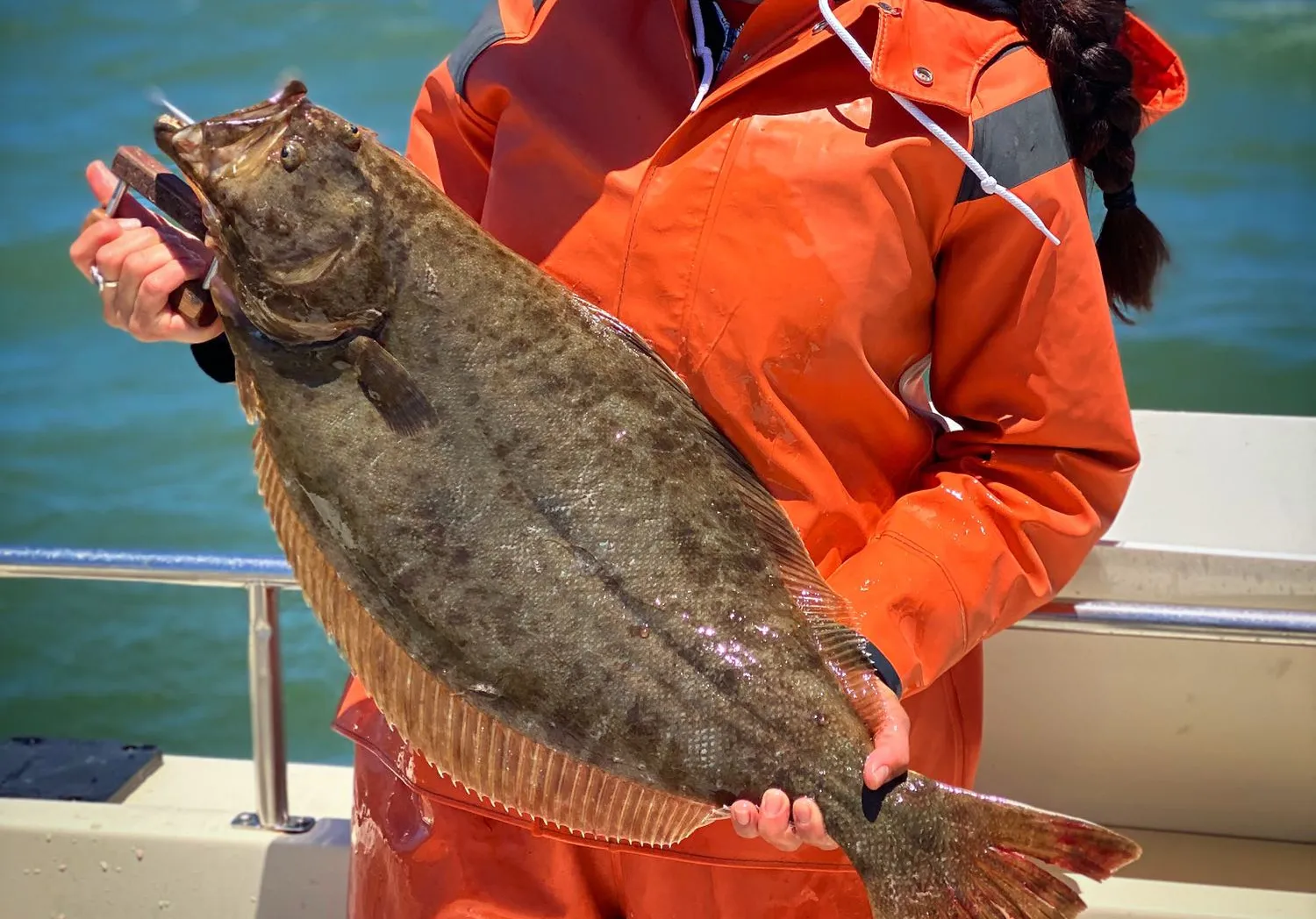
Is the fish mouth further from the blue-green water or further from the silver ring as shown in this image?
the blue-green water

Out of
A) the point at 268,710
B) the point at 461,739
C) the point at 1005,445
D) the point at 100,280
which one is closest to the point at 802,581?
the point at 1005,445

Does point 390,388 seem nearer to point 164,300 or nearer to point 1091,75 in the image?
point 164,300

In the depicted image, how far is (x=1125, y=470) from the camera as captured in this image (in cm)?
165

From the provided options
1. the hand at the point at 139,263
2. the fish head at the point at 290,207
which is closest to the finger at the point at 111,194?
the hand at the point at 139,263

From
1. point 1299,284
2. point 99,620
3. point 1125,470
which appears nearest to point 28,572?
point 1125,470

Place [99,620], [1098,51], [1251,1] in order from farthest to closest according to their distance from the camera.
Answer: [1251,1]
[99,620]
[1098,51]

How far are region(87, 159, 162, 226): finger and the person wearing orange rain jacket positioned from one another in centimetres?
2

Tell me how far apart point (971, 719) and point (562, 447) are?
2.48 feet

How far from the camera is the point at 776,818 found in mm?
1435

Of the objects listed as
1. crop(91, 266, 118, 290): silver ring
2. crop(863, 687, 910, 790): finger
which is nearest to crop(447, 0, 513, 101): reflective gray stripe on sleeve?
crop(91, 266, 118, 290): silver ring

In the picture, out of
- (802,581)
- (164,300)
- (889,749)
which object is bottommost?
(889,749)

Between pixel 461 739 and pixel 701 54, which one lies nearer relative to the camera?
pixel 461 739

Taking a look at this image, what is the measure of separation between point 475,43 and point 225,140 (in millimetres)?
475

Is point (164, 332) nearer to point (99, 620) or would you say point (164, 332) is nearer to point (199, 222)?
point (199, 222)
